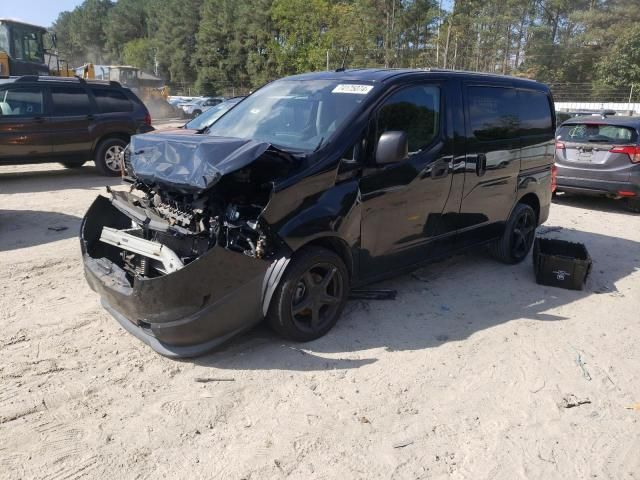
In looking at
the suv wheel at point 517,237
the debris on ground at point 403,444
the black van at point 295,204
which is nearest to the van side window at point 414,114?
the black van at point 295,204

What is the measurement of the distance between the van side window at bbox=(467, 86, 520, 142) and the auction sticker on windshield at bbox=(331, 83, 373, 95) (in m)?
1.30

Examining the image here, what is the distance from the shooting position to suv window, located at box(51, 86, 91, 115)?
1025cm

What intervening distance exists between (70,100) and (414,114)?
842cm

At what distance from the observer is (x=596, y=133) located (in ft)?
31.4

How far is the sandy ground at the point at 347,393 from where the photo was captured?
2846 mm

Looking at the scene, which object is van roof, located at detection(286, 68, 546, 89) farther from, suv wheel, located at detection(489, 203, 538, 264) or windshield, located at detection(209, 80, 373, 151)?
suv wheel, located at detection(489, 203, 538, 264)

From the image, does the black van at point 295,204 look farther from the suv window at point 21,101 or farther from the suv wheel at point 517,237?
the suv window at point 21,101

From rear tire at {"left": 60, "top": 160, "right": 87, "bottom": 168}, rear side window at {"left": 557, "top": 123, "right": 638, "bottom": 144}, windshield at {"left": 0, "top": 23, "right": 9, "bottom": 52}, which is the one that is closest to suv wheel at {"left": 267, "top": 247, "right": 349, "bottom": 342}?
rear side window at {"left": 557, "top": 123, "right": 638, "bottom": 144}

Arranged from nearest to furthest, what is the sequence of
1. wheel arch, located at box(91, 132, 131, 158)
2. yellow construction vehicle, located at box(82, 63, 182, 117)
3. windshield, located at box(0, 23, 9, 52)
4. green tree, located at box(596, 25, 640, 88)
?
wheel arch, located at box(91, 132, 131, 158) → windshield, located at box(0, 23, 9, 52) → yellow construction vehicle, located at box(82, 63, 182, 117) → green tree, located at box(596, 25, 640, 88)

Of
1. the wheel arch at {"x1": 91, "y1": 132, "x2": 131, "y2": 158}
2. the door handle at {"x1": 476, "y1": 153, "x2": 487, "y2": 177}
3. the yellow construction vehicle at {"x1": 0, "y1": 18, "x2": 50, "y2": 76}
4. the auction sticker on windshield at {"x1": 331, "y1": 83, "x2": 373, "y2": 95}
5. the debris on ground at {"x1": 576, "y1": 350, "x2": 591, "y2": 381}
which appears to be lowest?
the debris on ground at {"x1": 576, "y1": 350, "x2": 591, "y2": 381}

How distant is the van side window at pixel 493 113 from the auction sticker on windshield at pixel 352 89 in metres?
1.30

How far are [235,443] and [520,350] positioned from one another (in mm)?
2389

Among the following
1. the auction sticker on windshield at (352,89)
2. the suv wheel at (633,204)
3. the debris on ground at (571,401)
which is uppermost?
the auction sticker on windshield at (352,89)

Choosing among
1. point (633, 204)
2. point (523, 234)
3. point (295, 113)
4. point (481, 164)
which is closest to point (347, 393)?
point (295, 113)
